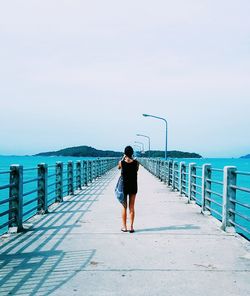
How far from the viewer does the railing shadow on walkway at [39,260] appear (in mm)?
4582

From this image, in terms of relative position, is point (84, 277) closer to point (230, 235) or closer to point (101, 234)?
point (101, 234)

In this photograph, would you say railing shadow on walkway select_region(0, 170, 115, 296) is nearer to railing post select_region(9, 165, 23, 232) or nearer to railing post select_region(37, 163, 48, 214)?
railing post select_region(9, 165, 23, 232)

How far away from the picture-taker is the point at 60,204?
11977 mm

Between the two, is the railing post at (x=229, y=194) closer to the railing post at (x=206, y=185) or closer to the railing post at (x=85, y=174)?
the railing post at (x=206, y=185)

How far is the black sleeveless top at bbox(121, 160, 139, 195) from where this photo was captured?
798 centimetres

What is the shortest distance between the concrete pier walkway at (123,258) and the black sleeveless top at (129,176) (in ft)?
2.84

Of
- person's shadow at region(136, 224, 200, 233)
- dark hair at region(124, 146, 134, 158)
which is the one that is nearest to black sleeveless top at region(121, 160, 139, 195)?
dark hair at region(124, 146, 134, 158)

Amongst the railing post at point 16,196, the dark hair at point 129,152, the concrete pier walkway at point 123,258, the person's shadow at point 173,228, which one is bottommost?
the concrete pier walkway at point 123,258

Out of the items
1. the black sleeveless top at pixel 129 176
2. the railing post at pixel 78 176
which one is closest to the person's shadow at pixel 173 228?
the black sleeveless top at pixel 129 176

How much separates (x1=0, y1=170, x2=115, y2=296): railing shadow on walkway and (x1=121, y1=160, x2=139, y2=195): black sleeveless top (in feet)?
4.61

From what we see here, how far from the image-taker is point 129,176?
800 cm

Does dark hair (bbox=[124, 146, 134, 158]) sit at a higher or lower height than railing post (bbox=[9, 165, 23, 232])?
higher

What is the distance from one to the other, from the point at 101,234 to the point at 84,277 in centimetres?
270

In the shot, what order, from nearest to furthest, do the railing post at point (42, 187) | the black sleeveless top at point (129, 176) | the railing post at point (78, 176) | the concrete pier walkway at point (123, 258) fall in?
the concrete pier walkway at point (123, 258), the black sleeveless top at point (129, 176), the railing post at point (42, 187), the railing post at point (78, 176)
